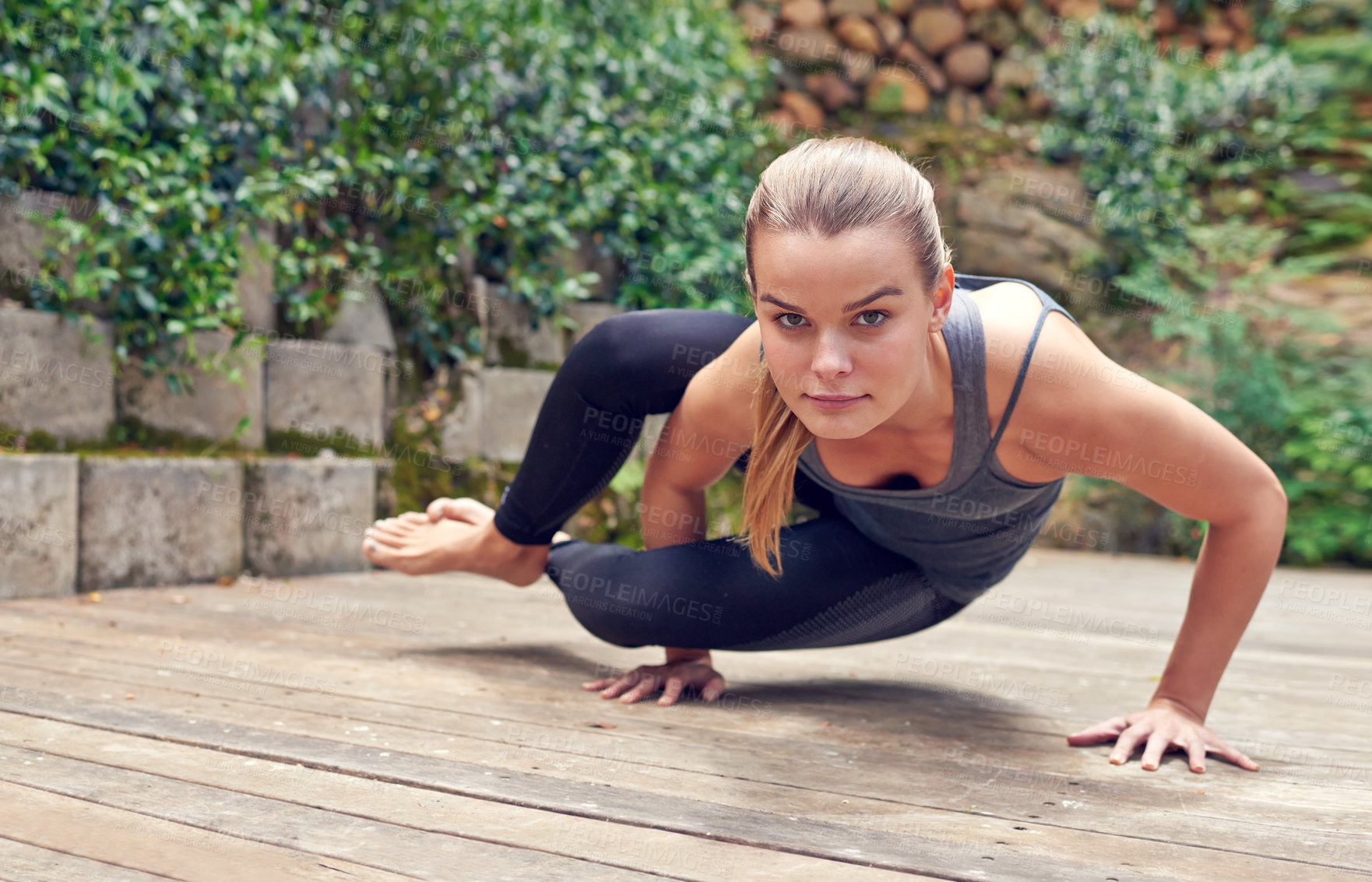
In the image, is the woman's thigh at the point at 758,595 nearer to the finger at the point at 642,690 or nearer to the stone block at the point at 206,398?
the finger at the point at 642,690

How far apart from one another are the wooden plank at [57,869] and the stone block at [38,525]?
177cm

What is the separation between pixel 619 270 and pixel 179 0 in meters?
1.79

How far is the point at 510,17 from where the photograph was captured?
11.6 ft

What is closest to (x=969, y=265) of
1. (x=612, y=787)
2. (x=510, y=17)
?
(x=510, y=17)

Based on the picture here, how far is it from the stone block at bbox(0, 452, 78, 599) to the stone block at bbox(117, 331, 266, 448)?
30cm

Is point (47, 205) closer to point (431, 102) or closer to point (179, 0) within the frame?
point (179, 0)

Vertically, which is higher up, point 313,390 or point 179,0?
point 179,0

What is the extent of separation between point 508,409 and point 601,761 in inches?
96.9

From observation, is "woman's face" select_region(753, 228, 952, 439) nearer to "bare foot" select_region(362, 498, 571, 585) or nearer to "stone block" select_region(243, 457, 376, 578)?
"bare foot" select_region(362, 498, 571, 585)

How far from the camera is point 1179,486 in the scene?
144cm

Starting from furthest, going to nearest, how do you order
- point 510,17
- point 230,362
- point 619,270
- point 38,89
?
1. point 619,270
2. point 510,17
3. point 230,362
4. point 38,89

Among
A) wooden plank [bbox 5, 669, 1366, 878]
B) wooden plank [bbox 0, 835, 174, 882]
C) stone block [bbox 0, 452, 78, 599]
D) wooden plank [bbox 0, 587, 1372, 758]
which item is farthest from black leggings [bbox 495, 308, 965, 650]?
stone block [bbox 0, 452, 78, 599]

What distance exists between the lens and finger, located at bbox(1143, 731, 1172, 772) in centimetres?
144

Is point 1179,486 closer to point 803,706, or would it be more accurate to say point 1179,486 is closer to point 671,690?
point 803,706
